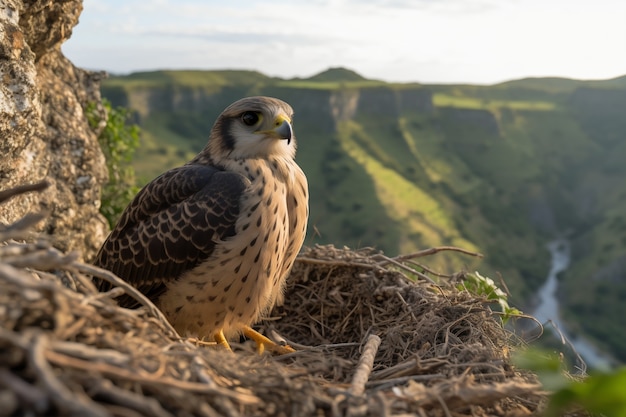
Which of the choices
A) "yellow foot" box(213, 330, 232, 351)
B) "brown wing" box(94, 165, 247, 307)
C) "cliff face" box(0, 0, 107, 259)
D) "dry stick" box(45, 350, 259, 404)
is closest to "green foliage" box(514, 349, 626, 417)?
"dry stick" box(45, 350, 259, 404)

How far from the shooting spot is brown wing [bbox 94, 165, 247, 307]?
431 centimetres

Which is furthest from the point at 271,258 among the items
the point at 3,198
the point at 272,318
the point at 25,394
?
the point at 25,394

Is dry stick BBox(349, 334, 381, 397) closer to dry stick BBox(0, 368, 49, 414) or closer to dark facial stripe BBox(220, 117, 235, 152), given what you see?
dry stick BBox(0, 368, 49, 414)

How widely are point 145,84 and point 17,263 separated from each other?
111m

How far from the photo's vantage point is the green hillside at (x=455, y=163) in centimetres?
7512

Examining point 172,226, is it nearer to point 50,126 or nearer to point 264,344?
point 264,344

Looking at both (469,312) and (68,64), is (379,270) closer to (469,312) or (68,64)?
(469,312)

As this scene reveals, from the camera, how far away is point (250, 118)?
15.3 ft

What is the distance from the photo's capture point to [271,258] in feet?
14.3

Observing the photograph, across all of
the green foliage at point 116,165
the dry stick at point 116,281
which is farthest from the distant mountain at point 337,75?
the dry stick at point 116,281

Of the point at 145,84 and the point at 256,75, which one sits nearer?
the point at 145,84

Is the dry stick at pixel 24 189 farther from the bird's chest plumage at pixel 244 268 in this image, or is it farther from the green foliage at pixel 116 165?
the green foliage at pixel 116 165

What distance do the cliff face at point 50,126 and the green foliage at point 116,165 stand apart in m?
1.11

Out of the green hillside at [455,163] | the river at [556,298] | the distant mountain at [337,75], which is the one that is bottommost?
the river at [556,298]
